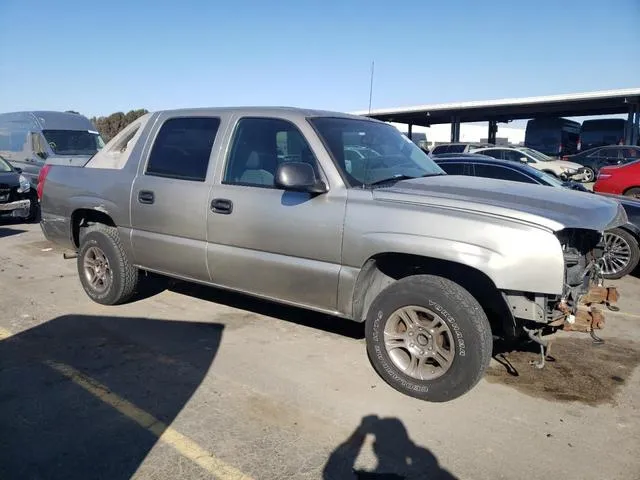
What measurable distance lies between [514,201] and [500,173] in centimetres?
548

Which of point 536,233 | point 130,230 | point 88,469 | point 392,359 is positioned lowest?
point 88,469

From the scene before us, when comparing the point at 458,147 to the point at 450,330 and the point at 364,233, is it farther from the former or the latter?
the point at 450,330

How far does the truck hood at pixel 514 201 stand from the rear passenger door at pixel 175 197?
1.61 meters

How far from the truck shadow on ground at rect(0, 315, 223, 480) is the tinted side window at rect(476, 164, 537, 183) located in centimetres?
553

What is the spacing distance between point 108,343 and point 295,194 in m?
2.05

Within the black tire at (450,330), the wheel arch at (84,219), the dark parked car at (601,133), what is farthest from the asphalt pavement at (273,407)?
the dark parked car at (601,133)

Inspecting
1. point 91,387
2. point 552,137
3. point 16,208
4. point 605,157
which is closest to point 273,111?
point 91,387

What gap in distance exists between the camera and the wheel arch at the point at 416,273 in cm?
364

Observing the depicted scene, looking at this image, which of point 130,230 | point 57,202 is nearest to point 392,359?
point 130,230

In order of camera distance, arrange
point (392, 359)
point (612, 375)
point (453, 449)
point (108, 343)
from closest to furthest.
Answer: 1. point (453, 449)
2. point (392, 359)
3. point (612, 375)
4. point (108, 343)

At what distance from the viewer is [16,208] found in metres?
11.0

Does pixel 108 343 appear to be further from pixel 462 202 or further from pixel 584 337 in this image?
pixel 584 337

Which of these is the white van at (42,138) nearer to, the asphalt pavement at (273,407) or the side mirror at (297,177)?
the asphalt pavement at (273,407)

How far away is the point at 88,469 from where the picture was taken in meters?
2.77
